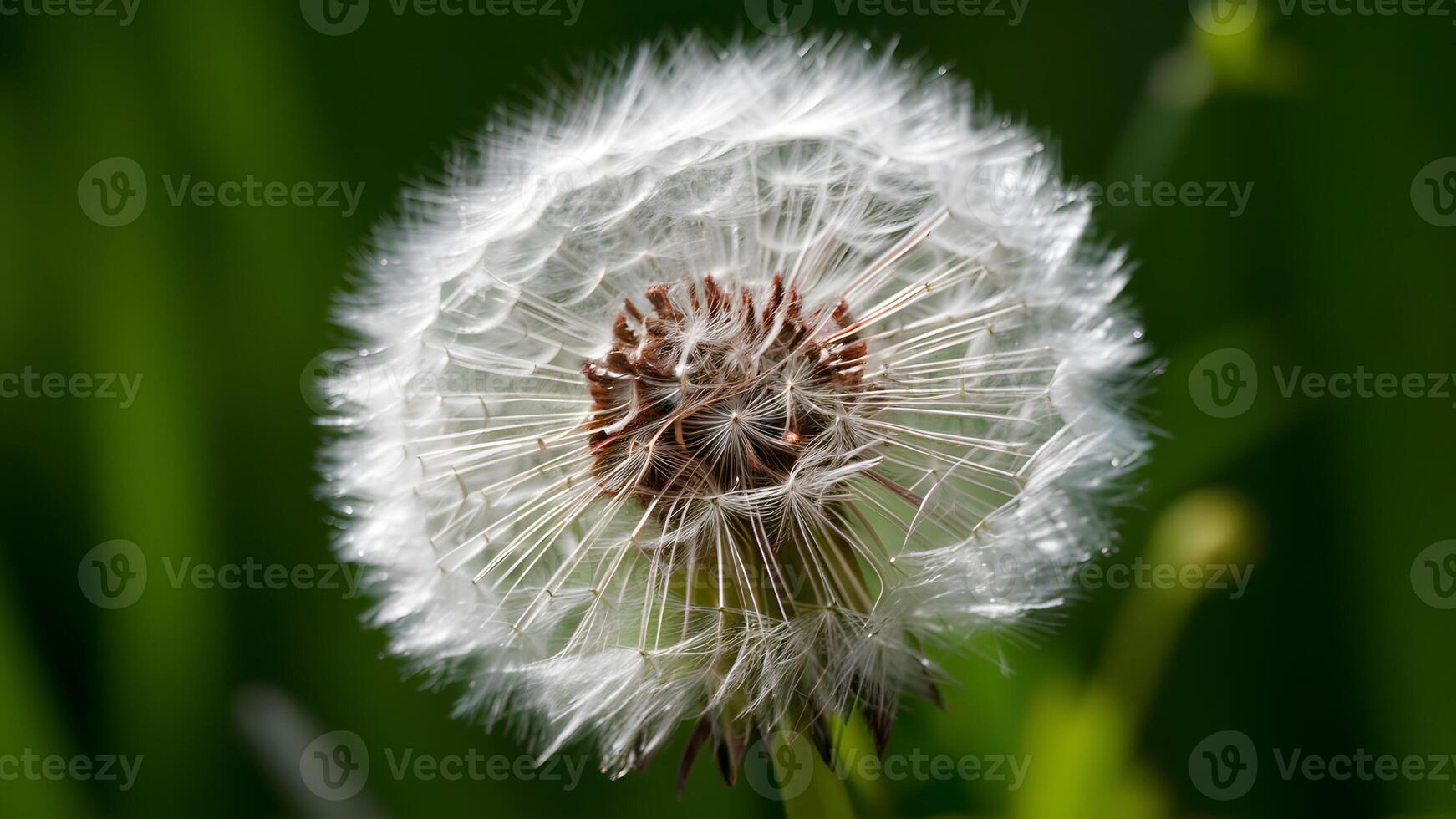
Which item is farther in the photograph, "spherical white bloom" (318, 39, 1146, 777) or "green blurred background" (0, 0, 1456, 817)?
"green blurred background" (0, 0, 1456, 817)

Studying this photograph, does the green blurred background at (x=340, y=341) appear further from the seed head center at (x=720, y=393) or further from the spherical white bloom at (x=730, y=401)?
the seed head center at (x=720, y=393)

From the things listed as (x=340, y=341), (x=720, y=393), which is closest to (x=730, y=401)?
(x=720, y=393)

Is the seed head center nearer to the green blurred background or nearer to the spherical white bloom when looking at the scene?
the spherical white bloom

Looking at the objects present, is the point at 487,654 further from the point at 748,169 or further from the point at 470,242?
the point at 748,169

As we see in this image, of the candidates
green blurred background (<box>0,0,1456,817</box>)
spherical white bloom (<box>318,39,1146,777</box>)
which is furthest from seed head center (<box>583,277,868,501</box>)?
green blurred background (<box>0,0,1456,817</box>)

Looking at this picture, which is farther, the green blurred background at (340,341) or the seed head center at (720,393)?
the green blurred background at (340,341)

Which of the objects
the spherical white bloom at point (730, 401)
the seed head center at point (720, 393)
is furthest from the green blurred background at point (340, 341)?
the seed head center at point (720, 393)

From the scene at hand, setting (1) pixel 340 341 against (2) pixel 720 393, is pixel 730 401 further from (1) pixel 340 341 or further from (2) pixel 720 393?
(1) pixel 340 341
